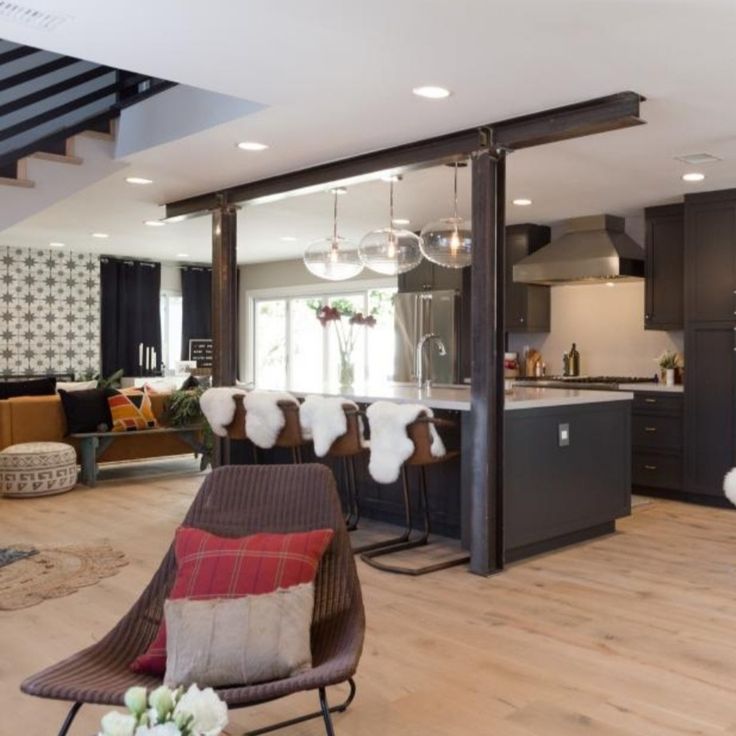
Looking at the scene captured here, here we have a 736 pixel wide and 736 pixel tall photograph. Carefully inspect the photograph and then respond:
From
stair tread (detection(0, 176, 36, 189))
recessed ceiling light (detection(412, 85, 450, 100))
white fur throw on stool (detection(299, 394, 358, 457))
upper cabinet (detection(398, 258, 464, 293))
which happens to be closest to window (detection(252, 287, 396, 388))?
upper cabinet (detection(398, 258, 464, 293))

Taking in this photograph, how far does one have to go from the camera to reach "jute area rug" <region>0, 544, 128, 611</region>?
4000mm

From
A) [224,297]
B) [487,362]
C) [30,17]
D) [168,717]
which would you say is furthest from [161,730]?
[224,297]

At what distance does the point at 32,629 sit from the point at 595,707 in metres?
2.33

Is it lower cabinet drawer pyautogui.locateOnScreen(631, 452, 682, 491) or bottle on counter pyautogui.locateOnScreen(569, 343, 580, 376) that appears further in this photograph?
bottle on counter pyautogui.locateOnScreen(569, 343, 580, 376)

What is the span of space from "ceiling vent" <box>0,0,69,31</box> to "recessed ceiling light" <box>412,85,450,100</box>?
1.56 meters

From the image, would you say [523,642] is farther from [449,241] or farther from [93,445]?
[93,445]

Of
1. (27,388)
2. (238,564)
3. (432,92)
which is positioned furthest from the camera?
(27,388)

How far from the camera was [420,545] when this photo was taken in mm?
4984

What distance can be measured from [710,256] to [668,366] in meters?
1.07

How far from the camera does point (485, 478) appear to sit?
14.5 feet

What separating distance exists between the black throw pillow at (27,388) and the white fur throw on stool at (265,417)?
381 cm

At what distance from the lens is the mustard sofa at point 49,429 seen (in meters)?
6.92

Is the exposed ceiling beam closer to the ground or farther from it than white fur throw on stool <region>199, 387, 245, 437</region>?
farther from it

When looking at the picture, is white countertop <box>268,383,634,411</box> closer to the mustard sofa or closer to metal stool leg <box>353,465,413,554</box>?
metal stool leg <box>353,465,413,554</box>
